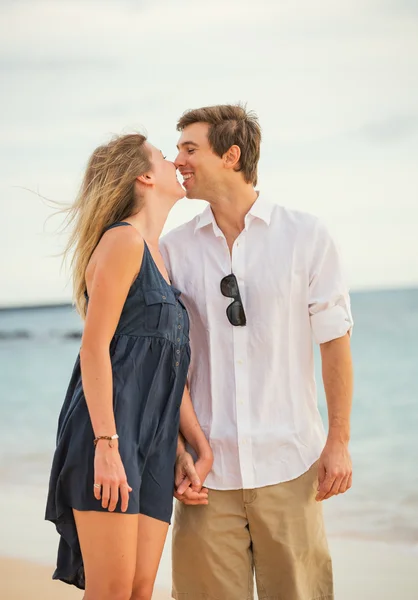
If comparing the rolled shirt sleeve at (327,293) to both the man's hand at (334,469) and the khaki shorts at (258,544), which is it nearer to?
the man's hand at (334,469)

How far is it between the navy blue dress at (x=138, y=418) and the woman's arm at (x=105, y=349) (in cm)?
5

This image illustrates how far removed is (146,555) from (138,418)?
0.37 m

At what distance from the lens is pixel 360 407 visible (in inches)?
368

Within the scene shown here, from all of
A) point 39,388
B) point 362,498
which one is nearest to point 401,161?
point 39,388

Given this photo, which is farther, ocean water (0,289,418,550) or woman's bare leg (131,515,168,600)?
ocean water (0,289,418,550)

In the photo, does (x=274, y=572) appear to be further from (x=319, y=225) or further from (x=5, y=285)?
(x=5, y=285)

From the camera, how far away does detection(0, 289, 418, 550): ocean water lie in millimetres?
5945

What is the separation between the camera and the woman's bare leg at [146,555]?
2.30 metres

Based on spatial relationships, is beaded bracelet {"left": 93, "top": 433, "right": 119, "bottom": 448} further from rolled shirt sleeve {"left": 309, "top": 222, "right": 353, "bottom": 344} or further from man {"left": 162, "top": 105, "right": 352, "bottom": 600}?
rolled shirt sleeve {"left": 309, "top": 222, "right": 353, "bottom": 344}

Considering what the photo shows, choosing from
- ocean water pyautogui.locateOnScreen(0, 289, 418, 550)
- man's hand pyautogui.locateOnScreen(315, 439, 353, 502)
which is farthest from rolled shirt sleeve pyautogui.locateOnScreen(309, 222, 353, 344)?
ocean water pyautogui.locateOnScreen(0, 289, 418, 550)

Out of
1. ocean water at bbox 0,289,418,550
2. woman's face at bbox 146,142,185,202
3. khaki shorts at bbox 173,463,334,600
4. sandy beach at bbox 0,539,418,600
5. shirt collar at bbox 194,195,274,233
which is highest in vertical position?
woman's face at bbox 146,142,185,202

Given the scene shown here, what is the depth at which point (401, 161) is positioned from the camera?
12859 mm

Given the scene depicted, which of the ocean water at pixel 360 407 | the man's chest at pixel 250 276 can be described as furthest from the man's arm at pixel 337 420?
the ocean water at pixel 360 407

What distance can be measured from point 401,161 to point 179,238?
10697 mm
